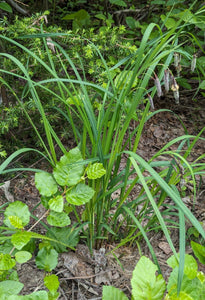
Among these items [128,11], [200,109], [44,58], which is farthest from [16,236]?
[128,11]

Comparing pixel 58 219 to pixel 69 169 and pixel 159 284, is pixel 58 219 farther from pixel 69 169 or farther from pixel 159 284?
pixel 159 284

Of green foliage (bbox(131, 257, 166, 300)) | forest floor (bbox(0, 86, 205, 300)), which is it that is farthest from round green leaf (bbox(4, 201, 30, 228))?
green foliage (bbox(131, 257, 166, 300))

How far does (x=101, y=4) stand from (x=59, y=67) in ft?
4.43

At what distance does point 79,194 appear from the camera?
1.08m

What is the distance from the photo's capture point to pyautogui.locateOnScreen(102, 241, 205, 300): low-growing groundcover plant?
916mm

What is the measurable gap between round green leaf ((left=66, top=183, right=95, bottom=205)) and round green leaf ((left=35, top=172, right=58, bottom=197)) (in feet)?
0.19

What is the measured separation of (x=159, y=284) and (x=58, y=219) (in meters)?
0.40

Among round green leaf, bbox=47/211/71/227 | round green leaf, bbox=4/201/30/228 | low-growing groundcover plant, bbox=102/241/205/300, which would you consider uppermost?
round green leaf, bbox=4/201/30/228

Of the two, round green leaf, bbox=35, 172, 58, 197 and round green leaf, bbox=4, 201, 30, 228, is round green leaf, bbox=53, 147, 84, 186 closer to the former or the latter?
round green leaf, bbox=35, 172, 58, 197

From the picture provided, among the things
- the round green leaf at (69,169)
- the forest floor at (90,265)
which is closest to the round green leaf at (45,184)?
the round green leaf at (69,169)

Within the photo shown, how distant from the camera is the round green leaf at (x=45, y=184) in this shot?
3.50 feet

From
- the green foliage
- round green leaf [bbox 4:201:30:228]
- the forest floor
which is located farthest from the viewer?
the forest floor

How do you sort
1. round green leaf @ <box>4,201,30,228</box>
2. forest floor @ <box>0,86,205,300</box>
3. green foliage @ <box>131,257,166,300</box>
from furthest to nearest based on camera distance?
1. forest floor @ <box>0,86,205,300</box>
2. round green leaf @ <box>4,201,30,228</box>
3. green foliage @ <box>131,257,166,300</box>

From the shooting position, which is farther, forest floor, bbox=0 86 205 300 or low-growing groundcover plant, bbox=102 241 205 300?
forest floor, bbox=0 86 205 300
